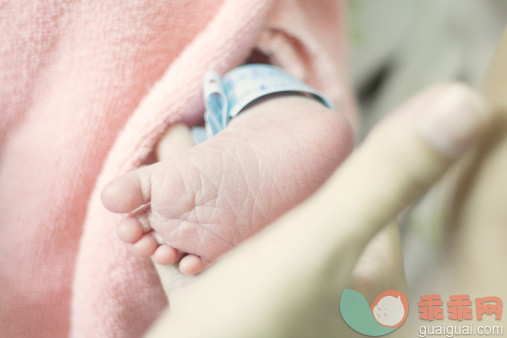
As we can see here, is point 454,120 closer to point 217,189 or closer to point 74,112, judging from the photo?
point 217,189

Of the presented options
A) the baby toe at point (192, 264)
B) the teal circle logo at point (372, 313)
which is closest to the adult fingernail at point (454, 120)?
the teal circle logo at point (372, 313)

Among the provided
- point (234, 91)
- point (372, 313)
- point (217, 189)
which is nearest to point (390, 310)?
point (372, 313)

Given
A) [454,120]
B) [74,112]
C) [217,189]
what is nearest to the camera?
[454,120]

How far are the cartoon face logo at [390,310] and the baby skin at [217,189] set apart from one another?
0.36 feet

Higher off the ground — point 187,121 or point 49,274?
point 187,121

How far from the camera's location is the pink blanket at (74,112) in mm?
410

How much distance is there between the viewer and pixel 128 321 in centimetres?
40

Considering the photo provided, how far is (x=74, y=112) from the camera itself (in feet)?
1.38

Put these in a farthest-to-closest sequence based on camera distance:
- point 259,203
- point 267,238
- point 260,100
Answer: point 260,100
point 259,203
point 267,238

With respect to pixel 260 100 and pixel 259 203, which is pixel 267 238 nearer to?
pixel 259 203

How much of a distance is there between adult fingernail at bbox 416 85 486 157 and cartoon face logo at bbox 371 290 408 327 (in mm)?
73

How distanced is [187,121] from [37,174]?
16 cm

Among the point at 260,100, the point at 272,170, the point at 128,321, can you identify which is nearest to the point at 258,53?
the point at 260,100

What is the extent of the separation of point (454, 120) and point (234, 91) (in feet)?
1.00
